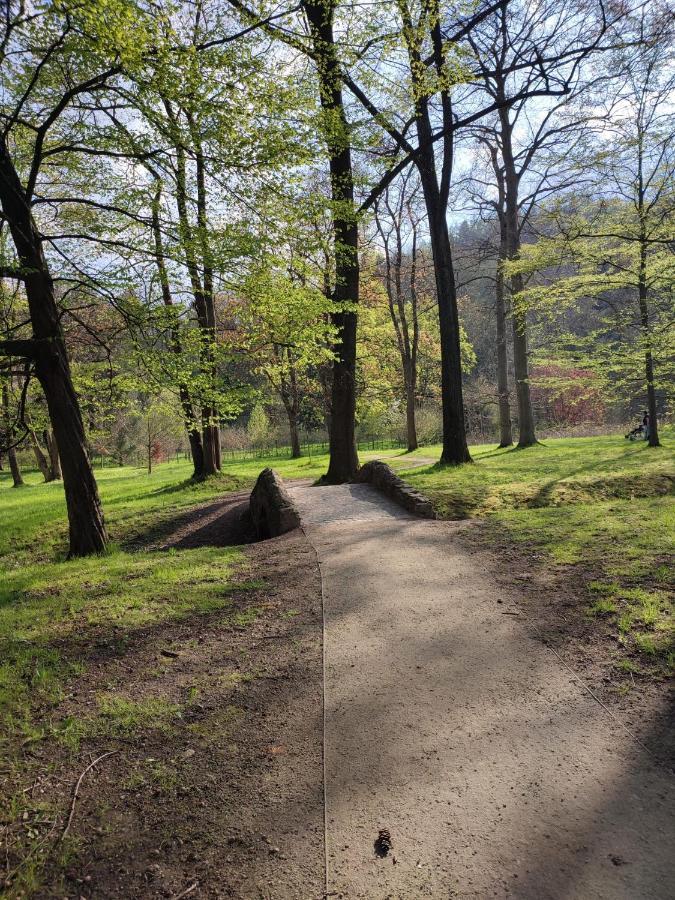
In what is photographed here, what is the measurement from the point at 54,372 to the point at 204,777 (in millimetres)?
6627

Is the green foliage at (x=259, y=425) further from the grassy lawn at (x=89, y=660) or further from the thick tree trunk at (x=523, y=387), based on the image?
the grassy lawn at (x=89, y=660)

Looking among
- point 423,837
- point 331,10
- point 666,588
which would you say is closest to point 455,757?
point 423,837

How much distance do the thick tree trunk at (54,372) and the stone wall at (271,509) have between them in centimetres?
266

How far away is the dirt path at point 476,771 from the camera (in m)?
1.88

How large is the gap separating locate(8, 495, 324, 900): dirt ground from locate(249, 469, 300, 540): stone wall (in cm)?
383

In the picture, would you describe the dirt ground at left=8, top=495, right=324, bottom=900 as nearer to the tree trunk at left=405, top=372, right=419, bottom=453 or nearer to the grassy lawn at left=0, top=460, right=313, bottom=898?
the grassy lawn at left=0, top=460, right=313, bottom=898

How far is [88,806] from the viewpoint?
233 cm

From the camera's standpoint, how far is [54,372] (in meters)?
7.32

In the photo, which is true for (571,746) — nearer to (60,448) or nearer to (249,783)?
(249,783)

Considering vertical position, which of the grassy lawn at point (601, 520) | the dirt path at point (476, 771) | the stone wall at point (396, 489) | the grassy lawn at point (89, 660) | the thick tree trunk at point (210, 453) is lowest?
the dirt path at point (476, 771)

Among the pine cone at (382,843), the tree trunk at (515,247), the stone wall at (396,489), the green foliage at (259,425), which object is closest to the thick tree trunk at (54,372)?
the stone wall at (396,489)

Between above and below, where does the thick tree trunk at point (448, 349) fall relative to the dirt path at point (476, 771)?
above

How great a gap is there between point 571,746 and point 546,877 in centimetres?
84

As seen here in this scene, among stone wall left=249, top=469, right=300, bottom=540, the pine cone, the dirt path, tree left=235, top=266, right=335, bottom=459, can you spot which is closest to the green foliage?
tree left=235, top=266, right=335, bottom=459
